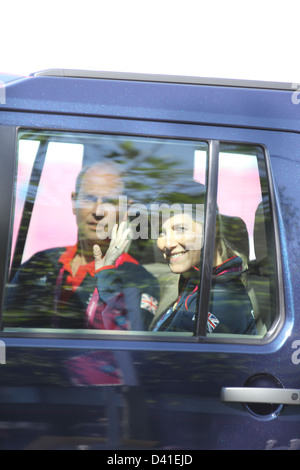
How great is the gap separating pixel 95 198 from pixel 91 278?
28 cm

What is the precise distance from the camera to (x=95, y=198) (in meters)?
2.13

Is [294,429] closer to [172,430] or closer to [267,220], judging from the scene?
[172,430]

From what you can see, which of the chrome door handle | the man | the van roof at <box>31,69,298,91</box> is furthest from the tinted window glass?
the chrome door handle

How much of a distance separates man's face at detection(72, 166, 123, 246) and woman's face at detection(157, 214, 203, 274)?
8.3 inches

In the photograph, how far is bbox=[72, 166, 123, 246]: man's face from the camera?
2123 millimetres

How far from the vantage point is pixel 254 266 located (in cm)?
216

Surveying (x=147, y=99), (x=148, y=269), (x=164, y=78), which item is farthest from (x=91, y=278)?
(x=164, y=78)

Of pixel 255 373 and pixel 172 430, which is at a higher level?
pixel 255 373

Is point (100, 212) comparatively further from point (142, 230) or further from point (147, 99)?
point (147, 99)

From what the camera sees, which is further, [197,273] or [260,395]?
[197,273]

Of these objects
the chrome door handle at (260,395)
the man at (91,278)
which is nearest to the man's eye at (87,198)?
the man at (91,278)

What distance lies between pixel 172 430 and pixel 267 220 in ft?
2.59
